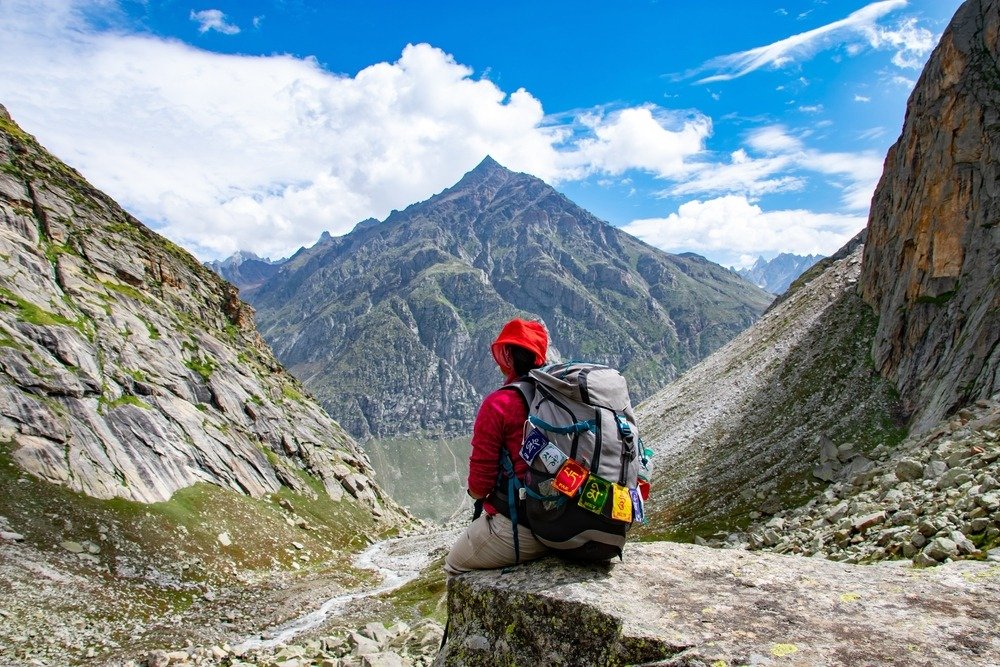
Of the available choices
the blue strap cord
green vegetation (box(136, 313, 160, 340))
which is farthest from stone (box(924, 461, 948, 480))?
green vegetation (box(136, 313, 160, 340))

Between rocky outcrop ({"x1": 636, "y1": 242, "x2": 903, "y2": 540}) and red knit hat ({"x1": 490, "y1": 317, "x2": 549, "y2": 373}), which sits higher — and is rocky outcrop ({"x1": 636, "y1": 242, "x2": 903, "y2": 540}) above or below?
below

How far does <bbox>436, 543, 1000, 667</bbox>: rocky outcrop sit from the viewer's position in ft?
19.1

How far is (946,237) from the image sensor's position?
5569cm

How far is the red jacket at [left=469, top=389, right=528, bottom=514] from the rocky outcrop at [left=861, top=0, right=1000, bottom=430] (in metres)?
47.7

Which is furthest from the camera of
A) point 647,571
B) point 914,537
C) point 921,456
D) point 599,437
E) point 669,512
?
point 669,512

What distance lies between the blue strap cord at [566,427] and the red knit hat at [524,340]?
132 cm

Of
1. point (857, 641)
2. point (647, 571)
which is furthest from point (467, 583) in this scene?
point (857, 641)

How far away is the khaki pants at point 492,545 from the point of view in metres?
8.53

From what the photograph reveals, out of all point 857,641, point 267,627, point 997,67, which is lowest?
point 267,627

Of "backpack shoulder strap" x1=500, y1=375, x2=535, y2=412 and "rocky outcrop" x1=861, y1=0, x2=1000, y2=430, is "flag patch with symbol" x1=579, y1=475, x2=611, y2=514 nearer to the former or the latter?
"backpack shoulder strap" x1=500, y1=375, x2=535, y2=412

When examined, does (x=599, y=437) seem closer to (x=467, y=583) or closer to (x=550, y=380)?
(x=550, y=380)

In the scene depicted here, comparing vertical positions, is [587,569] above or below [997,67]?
below

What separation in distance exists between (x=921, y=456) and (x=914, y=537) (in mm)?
18758

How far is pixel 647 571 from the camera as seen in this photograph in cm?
859
